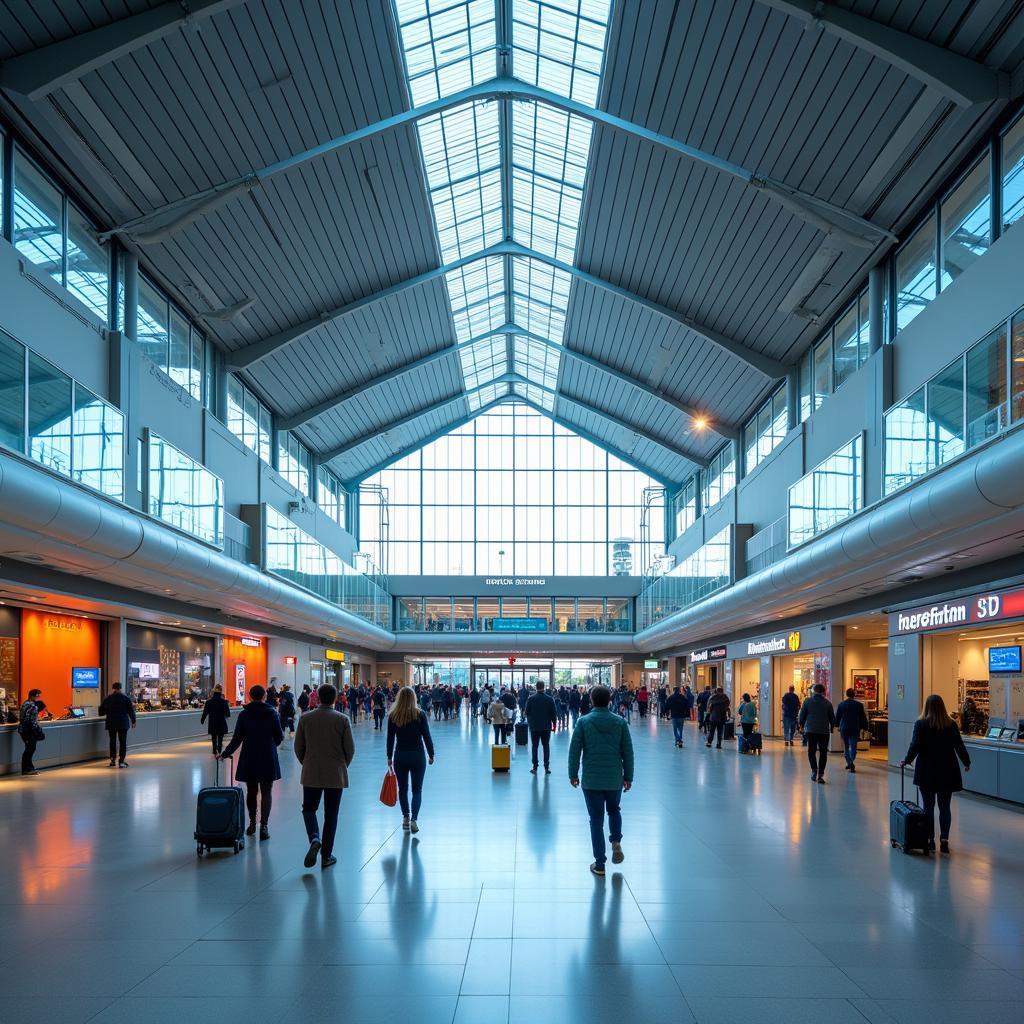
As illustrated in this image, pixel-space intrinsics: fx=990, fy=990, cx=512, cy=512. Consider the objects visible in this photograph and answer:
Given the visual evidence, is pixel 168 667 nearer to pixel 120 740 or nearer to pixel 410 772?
pixel 120 740

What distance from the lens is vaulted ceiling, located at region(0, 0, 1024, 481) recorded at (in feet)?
45.5

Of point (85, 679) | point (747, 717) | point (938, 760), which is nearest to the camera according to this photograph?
point (938, 760)

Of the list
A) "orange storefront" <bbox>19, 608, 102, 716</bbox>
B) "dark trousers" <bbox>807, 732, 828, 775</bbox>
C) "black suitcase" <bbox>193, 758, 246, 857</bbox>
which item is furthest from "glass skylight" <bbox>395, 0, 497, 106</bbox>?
"dark trousers" <bbox>807, 732, 828, 775</bbox>

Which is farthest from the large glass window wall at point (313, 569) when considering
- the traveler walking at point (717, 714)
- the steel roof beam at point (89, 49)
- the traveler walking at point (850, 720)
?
the traveler walking at point (850, 720)

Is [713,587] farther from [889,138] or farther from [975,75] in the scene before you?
[975,75]

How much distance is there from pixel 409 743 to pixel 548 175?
17168mm

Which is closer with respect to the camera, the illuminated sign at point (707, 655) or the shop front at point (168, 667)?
the shop front at point (168, 667)

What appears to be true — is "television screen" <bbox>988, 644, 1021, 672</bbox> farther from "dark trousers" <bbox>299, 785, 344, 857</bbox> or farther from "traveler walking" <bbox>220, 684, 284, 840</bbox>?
"traveler walking" <bbox>220, 684, 284, 840</bbox>

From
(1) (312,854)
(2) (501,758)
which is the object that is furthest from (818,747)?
(1) (312,854)

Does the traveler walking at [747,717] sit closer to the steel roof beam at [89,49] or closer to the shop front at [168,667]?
the shop front at [168,667]

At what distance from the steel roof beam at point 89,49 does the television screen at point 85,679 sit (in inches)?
459

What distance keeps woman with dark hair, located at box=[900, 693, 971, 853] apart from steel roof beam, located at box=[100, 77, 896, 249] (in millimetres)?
10416

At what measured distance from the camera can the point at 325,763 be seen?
328 inches

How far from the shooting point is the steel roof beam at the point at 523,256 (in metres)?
25.2
